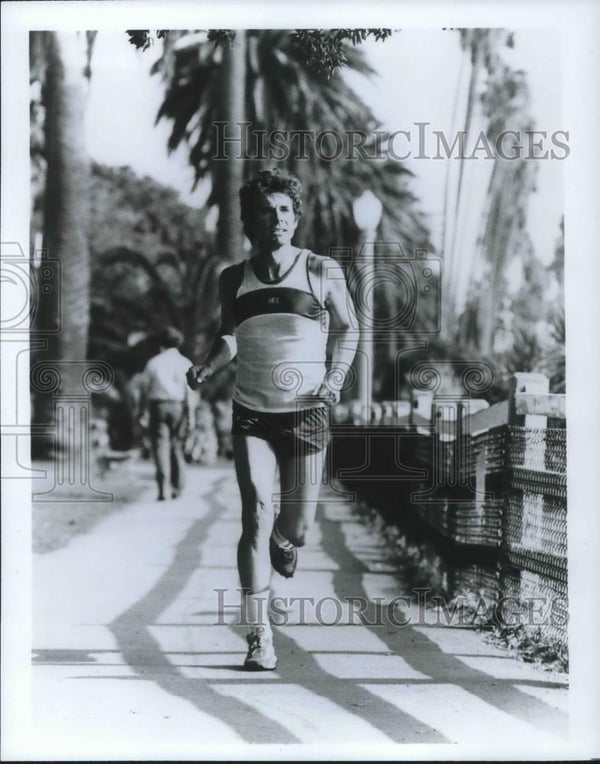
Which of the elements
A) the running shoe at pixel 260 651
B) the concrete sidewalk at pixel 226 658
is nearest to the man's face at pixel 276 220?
the concrete sidewalk at pixel 226 658

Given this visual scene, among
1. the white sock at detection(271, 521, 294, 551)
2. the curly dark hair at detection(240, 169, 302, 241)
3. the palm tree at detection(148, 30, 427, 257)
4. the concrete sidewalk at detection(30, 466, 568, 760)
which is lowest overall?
the concrete sidewalk at detection(30, 466, 568, 760)

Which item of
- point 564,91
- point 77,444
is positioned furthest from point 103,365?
point 564,91

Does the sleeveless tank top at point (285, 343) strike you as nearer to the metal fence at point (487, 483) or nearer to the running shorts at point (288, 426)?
the running shorts at point (288, 426)

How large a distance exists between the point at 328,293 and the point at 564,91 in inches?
64.7

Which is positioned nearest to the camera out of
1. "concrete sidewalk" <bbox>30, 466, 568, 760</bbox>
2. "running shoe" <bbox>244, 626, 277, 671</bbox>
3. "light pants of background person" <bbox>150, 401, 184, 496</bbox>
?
→ "concrete sidewalk" <bbox>30, 466, 568, 760</bbox>

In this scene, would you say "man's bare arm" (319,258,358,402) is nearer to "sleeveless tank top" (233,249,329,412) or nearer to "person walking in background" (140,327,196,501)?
"sleeveless tank top" (233,249,329,412)

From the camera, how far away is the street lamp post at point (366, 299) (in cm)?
710

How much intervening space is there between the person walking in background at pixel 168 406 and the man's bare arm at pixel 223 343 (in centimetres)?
9

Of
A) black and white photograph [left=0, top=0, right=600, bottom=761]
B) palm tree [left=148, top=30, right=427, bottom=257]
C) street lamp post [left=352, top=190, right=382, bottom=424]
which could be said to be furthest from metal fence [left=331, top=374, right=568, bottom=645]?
palm tree [left=148, top=30, right=427, bottom=257]

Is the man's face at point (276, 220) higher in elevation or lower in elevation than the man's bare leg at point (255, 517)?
higher

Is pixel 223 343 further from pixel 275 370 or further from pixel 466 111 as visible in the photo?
pixel 466 111

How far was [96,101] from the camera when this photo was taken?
7.16 metres

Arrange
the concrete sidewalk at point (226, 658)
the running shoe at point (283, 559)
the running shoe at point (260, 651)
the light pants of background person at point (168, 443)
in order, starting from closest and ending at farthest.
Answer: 1. the concrete sidewalk at point (226, 658)
2. the running shoe at point (260, 651)
3. the running shoe at point (283, 559)
4. the light pants of background person at point (168, 443)

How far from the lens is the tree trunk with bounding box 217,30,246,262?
7.09 meters
